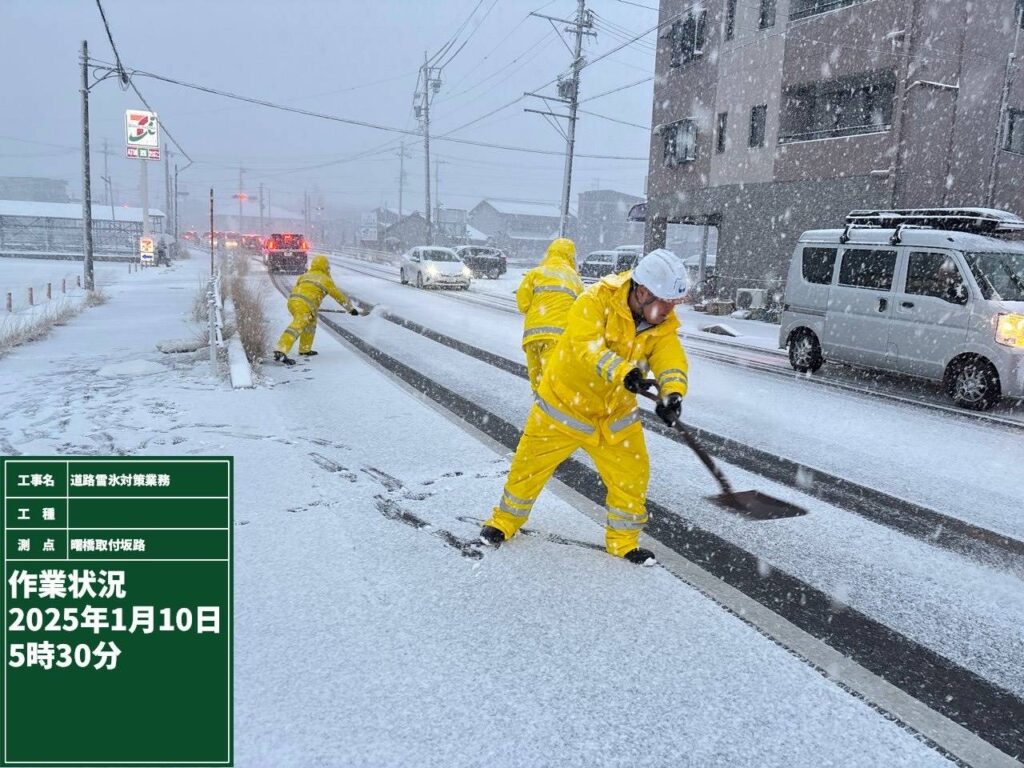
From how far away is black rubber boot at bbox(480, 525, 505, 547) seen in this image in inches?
161

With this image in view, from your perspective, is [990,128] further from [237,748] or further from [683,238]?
[683,238]

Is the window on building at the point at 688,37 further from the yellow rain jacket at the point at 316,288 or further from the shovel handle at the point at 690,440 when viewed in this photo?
the shovel handle at the point at 690,440

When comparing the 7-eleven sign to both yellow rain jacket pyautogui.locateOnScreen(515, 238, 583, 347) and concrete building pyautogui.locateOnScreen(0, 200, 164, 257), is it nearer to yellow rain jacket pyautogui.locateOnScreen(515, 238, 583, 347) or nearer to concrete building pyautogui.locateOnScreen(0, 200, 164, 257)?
concrete building pyautogui.locateOnScreen(0, 200, 164, 257)

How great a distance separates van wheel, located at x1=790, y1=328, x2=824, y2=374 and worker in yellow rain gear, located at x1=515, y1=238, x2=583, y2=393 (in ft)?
17.6

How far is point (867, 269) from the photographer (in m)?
9.67

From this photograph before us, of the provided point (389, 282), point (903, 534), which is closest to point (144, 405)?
point (903, 534)

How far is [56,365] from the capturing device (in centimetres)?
908

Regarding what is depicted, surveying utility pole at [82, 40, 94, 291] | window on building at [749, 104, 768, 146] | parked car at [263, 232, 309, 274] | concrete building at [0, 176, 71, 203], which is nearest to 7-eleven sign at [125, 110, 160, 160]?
parked car at [263, 232, 309, 274]

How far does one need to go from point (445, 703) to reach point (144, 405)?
561 centimetres

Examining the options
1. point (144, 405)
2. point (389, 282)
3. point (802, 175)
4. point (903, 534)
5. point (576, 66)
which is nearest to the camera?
point (903, 534)

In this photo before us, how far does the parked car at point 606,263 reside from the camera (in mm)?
28083

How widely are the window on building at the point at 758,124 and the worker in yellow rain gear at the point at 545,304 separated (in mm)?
16689

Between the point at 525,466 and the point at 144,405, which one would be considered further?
the point at 144,405

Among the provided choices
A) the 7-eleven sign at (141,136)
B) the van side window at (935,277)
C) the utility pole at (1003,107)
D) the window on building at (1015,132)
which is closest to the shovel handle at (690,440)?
the van side window at (935,277)
